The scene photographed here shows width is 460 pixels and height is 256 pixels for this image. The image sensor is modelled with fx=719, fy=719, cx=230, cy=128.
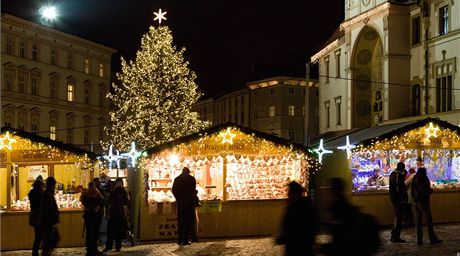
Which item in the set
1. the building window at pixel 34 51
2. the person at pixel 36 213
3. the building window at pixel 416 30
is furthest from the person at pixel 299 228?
the building window at pixel 34 51

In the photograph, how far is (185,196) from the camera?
17.5 meters

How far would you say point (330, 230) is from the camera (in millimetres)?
8070

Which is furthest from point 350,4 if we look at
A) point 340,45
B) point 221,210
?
point 221,210

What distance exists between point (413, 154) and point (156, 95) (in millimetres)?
25693

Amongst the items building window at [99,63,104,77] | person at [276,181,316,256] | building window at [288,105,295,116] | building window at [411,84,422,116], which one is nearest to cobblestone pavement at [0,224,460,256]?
person at [276,181,316,256]

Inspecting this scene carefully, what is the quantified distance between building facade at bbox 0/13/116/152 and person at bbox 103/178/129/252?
38807 mm

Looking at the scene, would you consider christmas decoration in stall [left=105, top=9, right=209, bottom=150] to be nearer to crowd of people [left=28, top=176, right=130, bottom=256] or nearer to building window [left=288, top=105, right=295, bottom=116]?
crowd of people [left=28, top=176, right=130, bottom=256]

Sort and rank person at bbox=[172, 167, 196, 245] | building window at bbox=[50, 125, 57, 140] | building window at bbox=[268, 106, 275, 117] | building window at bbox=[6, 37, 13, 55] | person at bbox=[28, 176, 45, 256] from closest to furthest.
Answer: person at bbox=[28, 176, 45, 256] → person at bbox=[172, 167, 196, 245] → building window at bbox=[6, 37, 13, 55] → building window at bbox=[50, 125, 57, 140] → building window at bbox=[268, 106, 275, 117]

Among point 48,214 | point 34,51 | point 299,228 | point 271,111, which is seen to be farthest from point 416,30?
point 271,111

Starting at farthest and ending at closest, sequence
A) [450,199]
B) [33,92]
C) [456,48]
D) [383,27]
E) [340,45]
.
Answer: [33,92]
[340,45]
[383,27]
[456,48]
[450,199]

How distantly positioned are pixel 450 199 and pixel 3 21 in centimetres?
4272

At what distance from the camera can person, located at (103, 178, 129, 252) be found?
17.0 metres

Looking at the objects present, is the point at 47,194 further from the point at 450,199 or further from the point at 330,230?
the point at 450,199

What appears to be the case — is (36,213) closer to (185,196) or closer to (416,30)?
(185,196)
